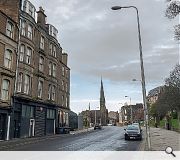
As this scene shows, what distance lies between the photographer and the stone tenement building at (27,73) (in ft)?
118

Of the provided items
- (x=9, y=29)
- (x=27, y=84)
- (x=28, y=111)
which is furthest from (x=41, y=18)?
(x=28, y=111)

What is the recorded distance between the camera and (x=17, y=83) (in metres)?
39.1

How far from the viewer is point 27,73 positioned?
1652 inches

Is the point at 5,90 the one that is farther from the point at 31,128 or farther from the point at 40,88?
the point at 40,88

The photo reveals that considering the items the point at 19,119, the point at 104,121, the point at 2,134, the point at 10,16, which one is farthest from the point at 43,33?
the point at 104,121

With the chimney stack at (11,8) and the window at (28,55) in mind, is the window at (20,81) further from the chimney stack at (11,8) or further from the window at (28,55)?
the chimney stack at (11,8)

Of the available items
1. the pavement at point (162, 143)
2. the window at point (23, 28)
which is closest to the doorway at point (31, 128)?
the window at point (23, 28)

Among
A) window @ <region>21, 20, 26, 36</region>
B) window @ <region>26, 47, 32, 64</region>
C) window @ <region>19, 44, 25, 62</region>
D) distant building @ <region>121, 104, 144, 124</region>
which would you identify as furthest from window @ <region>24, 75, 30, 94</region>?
distant building @ <region>121, 104, 144, 124</region>

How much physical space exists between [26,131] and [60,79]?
20.6 meters

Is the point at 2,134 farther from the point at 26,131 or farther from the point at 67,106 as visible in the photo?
the point at 67,106

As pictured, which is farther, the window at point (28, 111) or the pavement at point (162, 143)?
the window at point (28, 111)

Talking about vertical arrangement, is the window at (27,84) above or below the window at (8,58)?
below

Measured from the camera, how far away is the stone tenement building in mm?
35875

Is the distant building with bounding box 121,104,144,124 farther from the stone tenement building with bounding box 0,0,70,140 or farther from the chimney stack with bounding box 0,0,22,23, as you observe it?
the chimney stack with bounding box 0,0,22,23
